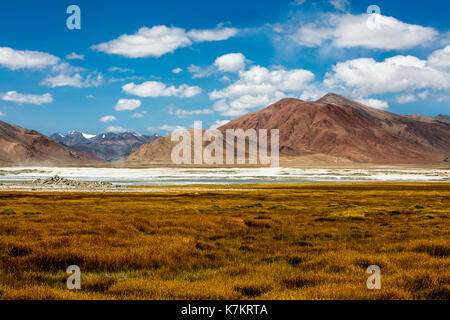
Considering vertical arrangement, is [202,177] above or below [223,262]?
below

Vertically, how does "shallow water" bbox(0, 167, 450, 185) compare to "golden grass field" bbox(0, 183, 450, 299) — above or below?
below

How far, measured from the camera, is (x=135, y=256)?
494 inches

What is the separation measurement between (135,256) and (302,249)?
6128 millimetres

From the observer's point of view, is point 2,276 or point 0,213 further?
point 0,213

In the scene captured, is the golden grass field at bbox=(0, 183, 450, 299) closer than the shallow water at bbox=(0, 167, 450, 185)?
Yes

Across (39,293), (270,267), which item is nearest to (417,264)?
(270,267)

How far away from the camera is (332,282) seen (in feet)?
31.7

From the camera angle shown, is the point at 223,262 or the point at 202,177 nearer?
the point at 223,262

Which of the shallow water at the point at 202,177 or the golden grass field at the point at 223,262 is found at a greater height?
the golden grass field at the point at 223,262

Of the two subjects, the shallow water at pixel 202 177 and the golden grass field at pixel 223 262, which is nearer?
the golden grass field at pixel 223 262
